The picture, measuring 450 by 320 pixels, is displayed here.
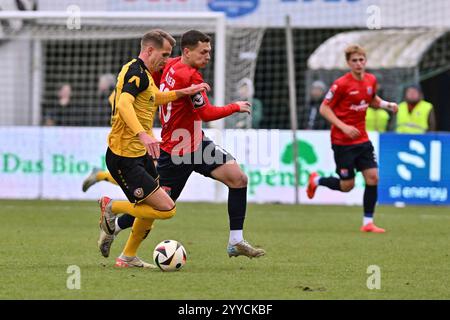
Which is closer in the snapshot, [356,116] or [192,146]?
[192,146]

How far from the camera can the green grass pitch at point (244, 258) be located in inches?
271

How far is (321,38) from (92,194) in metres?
6.58

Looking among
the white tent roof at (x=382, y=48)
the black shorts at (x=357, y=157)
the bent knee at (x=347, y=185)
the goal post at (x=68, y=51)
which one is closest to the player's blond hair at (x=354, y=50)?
the black shorts at (x=357, y=157)

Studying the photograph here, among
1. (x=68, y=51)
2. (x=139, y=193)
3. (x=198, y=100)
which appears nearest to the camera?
(x=139, y=193)

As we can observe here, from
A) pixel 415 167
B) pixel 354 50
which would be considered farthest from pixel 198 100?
pixel 415 167

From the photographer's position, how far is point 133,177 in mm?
8078

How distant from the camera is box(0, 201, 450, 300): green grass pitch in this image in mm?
6891

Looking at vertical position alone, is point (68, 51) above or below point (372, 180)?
above

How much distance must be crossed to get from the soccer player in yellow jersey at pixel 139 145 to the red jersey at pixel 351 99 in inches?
167

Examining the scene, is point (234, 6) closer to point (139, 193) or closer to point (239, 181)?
point (239, 181)

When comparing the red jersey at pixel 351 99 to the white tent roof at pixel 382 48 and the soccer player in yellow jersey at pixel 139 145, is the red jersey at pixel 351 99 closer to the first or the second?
the soccer player in yellow jersey at pixel 139 145

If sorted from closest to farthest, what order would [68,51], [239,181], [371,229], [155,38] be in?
[155,38]
[239,181]
[371,229]
[68,51]

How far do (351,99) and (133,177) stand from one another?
16.1 ft

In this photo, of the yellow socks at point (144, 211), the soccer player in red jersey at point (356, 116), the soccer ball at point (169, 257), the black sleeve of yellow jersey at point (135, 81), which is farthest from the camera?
the soccer player in red jersey at point (356, 116)
